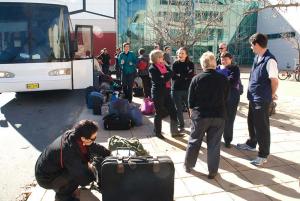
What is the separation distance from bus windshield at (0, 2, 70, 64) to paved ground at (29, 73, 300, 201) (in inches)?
166

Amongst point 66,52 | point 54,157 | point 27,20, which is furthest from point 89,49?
point 54,157

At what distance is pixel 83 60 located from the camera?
1134cm

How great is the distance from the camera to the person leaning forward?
468 centimetres

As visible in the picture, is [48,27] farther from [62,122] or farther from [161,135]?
[161,135]

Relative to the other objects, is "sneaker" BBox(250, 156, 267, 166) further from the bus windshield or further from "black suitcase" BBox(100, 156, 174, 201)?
the bus windshield

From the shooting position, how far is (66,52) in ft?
34.9

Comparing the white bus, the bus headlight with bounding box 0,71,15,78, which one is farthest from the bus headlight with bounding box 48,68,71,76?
the bus headlight with bounding box 0,71,15,78

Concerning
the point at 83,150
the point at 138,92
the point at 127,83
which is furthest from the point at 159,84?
the point at 138,92

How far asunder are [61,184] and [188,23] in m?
11.4

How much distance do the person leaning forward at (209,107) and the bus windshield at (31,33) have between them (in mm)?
6619

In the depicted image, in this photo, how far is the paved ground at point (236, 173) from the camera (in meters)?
4.38

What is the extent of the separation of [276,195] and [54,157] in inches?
106

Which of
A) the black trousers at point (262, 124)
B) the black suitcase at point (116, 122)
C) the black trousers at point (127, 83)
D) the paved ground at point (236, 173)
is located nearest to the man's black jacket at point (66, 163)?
the paved ground at point (236, 173)

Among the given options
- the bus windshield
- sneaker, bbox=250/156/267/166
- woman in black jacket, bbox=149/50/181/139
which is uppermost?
the bus windshield
